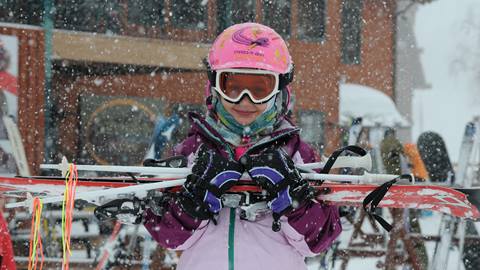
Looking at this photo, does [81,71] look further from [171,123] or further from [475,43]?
[475,43]

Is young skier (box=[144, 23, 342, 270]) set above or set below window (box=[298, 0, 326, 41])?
below

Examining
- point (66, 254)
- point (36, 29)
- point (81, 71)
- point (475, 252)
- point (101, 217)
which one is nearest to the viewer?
point (66, 254)

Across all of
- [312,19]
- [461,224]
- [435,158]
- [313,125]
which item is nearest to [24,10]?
[312,19]

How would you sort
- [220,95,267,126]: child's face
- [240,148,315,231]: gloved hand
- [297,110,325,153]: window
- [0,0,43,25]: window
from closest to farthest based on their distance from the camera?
[240,148,315,231]: gloved hand, [220,95,267,126]: child's face, [0,0,43,25]: window, [297,110,325,153]: window

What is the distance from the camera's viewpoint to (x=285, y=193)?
2172 mm

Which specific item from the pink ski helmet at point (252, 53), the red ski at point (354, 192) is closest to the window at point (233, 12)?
the pink ski helmet at point (252, 53)

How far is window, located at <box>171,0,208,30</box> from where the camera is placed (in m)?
14.6

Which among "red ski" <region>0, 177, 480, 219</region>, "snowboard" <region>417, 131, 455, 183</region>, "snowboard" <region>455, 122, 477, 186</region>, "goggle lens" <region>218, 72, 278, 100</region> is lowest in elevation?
"snowboard" <region>417, 131, 455, 183</region>

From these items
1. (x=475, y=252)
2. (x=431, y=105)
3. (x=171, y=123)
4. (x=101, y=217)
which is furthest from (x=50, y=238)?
(x=431, y=105)

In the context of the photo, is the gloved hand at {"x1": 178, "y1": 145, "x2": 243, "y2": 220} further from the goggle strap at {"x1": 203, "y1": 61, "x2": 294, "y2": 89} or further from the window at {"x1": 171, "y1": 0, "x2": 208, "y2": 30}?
the window at {"x1": 171, "y1": 0, "x2": 208, "y2": 30}

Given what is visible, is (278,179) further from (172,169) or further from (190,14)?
(190,14)

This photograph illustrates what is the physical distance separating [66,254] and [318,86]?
1534 centimetres

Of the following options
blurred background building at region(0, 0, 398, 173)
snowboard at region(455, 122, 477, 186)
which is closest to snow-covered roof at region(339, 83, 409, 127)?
blurred background building at region(0, 0, 398, 173)

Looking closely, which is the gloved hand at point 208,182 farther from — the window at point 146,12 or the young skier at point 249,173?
the window at point 146,12
